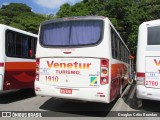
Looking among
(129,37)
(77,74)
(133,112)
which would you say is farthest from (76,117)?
(129,37)

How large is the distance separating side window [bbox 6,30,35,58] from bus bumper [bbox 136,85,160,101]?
4358 millimetres

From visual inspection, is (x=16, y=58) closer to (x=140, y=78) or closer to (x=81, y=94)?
(x=81, y=94)

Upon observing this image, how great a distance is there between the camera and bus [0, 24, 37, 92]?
9.98m

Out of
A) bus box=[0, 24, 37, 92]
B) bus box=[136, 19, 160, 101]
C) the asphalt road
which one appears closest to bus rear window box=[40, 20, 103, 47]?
bus box=[0, 24, 37, 92]

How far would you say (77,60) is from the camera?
28.0ft

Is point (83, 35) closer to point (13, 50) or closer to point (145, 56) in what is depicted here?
point (145, 56)

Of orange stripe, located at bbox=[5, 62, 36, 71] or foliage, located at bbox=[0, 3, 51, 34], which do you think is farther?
foliage, located at bbox=[0, 3, 51, 34]

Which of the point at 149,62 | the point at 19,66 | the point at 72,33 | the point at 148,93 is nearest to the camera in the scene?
the point at 72,33

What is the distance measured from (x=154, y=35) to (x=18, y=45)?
4752 mm

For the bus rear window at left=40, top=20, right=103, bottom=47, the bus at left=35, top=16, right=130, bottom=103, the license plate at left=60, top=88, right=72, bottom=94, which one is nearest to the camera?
the bus at left=35, top=16, right=130, bottom=103

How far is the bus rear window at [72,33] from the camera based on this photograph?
28.5 feet

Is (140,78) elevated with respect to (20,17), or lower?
lower

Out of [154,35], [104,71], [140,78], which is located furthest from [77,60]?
[154,35]

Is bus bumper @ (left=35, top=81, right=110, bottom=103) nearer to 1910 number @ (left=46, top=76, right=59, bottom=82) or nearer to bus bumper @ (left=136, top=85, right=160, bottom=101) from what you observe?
1910 number @ (left=46, top=76, right=59, bottom=82)
